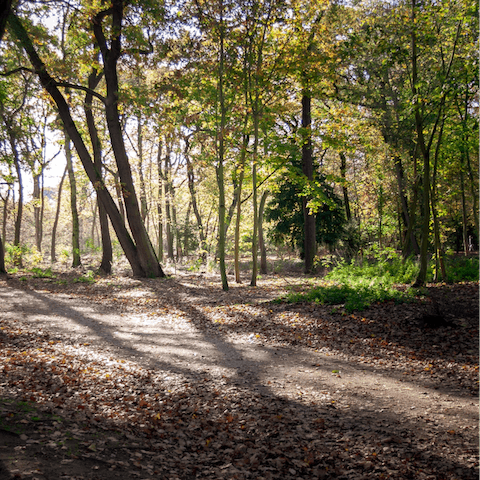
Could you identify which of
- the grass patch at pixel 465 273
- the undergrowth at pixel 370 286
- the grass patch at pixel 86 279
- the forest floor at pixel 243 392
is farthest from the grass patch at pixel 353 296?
the grass patch at pixel 86 279

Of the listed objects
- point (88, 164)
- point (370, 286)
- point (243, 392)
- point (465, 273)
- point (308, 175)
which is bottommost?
point (243, 392)

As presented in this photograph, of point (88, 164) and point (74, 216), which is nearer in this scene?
point (88, 164)

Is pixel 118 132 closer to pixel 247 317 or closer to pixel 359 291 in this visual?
pixel 247 317

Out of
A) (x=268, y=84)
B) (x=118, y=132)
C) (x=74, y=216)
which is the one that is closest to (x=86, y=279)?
(x=74, y=216)

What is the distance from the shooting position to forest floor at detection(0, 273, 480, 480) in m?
3.60

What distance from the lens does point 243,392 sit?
18.1ft

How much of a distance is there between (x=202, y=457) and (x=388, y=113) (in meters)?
13.4

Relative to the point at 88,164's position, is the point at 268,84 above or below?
above

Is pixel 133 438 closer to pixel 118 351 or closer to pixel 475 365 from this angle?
pixel 118 351

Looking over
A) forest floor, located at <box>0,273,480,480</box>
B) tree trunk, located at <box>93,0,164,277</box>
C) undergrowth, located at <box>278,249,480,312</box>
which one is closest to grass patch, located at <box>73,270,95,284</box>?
tree trunk, located at <box>93,0,164,277</box>

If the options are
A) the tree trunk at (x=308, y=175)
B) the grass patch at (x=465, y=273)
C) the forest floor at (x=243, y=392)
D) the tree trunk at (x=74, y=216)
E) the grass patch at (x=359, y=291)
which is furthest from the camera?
the tree trunk at (x=74, y=216)

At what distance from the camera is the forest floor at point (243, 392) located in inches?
142

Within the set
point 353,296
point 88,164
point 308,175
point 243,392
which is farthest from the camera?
point 308,175

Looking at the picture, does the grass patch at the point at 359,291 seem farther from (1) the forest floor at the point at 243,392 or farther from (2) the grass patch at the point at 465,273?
(2) the grass patch at the point at 465,273
